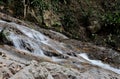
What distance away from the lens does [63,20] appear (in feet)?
64.4

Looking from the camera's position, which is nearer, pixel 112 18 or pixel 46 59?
pixel 46 59

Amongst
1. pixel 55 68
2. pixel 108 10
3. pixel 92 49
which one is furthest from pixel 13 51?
pixel 108 10

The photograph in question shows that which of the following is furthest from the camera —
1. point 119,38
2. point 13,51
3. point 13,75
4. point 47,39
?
point 119,38

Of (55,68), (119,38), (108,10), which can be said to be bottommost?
(119,38)

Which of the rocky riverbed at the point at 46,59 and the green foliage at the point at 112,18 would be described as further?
the green foliage at the point at 112,18

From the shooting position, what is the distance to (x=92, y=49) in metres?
14.1

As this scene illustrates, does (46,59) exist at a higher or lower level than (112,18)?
higher

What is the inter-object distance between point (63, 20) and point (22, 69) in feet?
51.5

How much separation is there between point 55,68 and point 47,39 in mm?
8892

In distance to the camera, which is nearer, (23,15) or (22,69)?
(22,69)

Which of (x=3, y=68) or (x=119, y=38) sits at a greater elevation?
(x=3, y=68)

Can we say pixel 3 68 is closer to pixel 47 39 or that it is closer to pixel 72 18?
pixel 47 39

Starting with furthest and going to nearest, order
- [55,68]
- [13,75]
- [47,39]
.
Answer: [47,39] < [55,68] < [13,75]

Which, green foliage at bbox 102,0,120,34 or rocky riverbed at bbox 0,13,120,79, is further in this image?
green foliage at bbox 102,0,120,34
